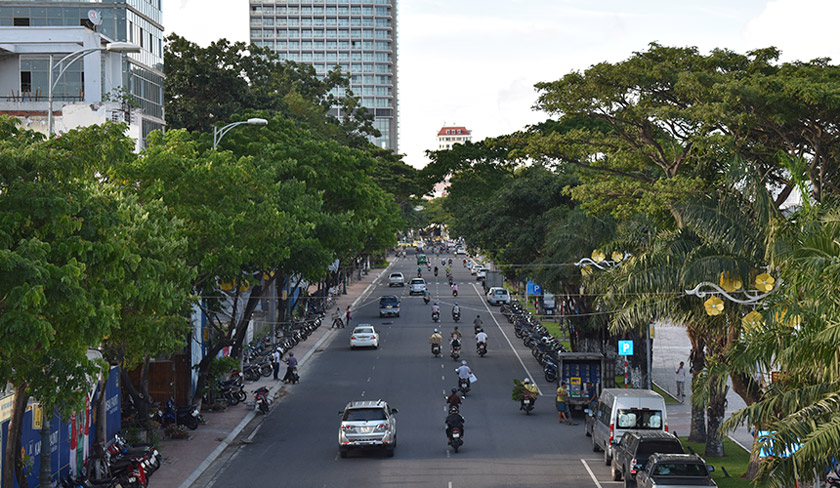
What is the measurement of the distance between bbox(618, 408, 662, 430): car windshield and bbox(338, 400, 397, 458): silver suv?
5998mm

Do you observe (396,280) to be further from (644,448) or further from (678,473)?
(678,473)

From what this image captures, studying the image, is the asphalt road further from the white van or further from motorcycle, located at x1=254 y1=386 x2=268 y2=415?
Result: the white van

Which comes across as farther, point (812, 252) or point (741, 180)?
point (741, 180)

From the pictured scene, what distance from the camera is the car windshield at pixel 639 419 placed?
24.9 m

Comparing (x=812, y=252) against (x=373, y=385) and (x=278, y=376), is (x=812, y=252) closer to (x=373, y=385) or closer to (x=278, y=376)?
(x=373, y=385)

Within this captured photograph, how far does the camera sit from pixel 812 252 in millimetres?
14875

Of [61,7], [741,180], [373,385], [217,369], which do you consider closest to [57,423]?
[217,369]

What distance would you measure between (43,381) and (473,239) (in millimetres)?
47445

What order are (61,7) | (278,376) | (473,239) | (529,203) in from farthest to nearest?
(473,239), (529,203), (61,7), (278,376)

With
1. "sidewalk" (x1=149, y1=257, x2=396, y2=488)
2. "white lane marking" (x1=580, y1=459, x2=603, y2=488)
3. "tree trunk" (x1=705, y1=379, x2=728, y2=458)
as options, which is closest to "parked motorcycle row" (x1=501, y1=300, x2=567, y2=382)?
"sidewalk" (x1=149, y1=257, x2=396, y2=488)

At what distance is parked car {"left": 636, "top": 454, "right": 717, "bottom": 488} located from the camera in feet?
61.9

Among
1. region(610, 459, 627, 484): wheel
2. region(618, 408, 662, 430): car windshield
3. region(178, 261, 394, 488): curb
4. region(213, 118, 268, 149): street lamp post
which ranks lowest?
region(178, 261, 394, 488): curb

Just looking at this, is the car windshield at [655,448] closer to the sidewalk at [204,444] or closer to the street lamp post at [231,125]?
the sidewalk at [204,444]

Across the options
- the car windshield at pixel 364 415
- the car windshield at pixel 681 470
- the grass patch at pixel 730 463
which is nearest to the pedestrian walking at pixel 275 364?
the car windshield at pixel 364 415
